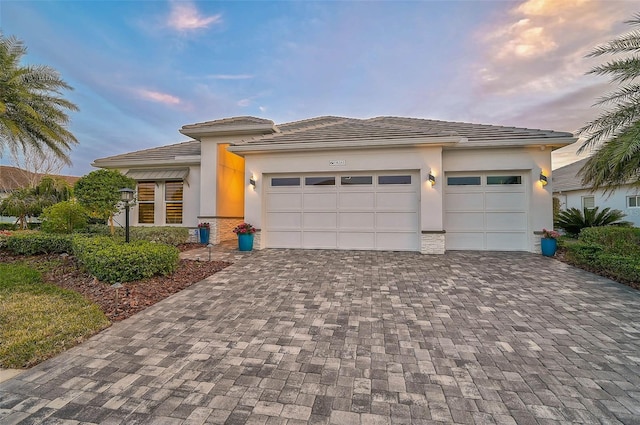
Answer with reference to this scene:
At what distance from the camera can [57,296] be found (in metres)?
5.21

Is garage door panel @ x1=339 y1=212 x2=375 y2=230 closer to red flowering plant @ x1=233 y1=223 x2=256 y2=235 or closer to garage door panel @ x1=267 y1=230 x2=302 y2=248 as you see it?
garage door panel @ x1=267 y1=230 x2=302 y2=248

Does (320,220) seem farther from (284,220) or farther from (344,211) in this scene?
(284,220)

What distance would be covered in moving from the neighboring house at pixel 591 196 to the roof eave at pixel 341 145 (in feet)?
26.9

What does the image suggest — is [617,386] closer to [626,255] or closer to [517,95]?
[626,255]

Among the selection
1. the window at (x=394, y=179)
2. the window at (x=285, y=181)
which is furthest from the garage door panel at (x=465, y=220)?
the window at (x=285, y=181)

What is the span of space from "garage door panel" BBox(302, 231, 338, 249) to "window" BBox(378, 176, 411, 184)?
2527mm

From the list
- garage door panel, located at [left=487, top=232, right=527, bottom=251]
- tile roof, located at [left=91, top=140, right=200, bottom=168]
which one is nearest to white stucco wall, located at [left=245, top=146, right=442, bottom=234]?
garage door panel, located at [left=487, top=232, right=527, bottom=251]

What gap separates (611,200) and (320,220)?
57.6ft

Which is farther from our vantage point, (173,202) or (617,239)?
(173,202)

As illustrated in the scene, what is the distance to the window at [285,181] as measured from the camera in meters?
10.5

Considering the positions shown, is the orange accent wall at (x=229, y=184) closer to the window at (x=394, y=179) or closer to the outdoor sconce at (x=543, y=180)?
the window at (x=394, y=179)

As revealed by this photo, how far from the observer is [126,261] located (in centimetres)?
A: 589

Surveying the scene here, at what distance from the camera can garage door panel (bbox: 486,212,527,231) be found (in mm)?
9765

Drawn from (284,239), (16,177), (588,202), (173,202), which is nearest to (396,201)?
(284,239)
